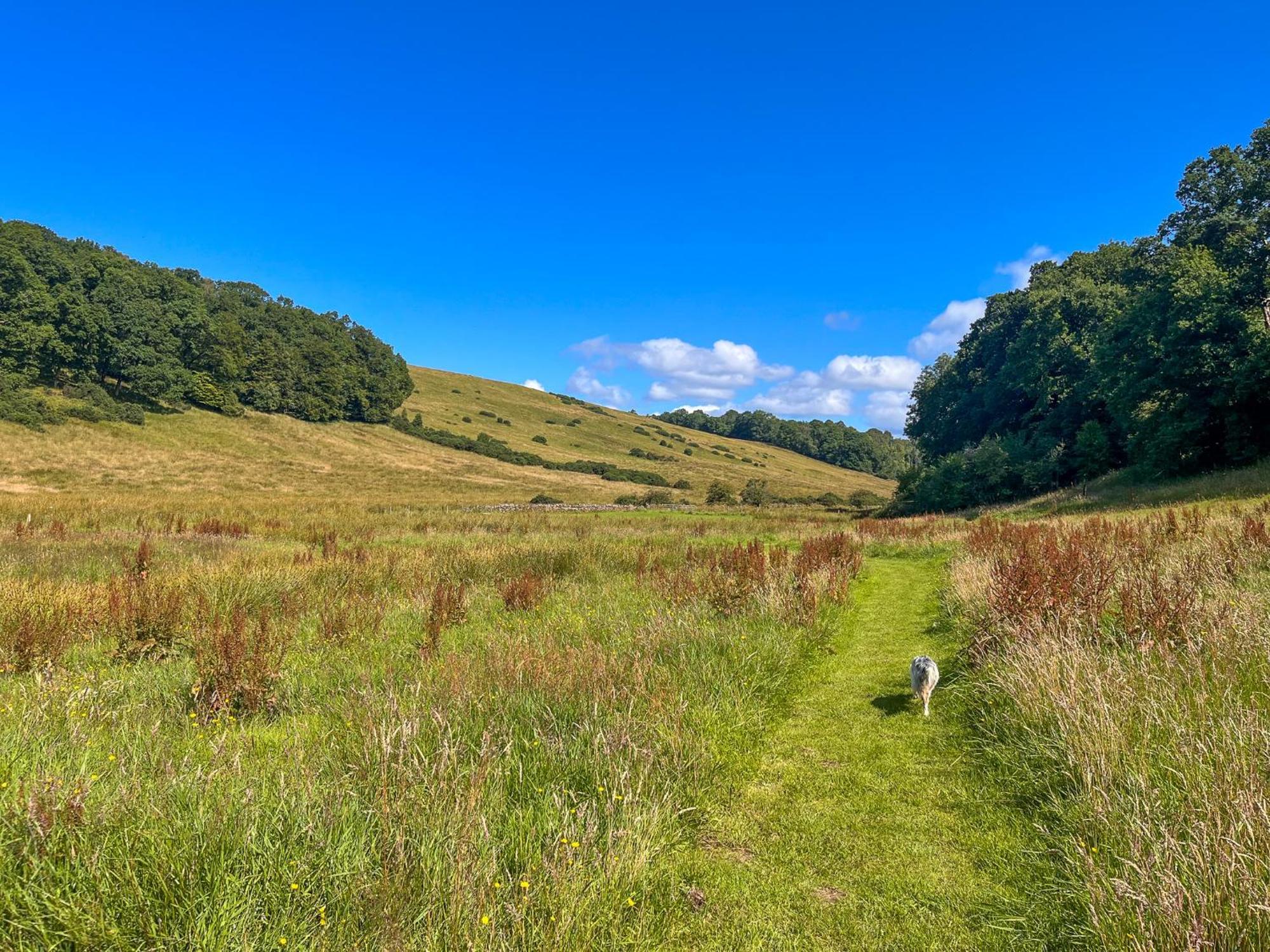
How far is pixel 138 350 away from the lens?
205 ft

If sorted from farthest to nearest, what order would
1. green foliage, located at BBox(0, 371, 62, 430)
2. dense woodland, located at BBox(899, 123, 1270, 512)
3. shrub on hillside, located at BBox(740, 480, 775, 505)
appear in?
shrub on hillside, located at BBox(740, 480, 775, 505) < green foliage, located at BBox(0, 371, 62, 430) < dense woodland, located at BBox(899, 123, 1270, 512)

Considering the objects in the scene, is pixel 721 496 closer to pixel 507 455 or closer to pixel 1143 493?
pixel 1143 493

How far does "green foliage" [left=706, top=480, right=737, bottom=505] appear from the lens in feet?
183

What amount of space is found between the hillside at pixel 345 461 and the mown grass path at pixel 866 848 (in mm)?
40040

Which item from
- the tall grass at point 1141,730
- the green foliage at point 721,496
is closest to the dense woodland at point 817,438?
the green foliage at point 721,496

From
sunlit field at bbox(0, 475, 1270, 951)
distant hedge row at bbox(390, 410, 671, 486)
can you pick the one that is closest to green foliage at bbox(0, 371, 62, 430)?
distant hedge row at bbox(390, 410, 671, 486)

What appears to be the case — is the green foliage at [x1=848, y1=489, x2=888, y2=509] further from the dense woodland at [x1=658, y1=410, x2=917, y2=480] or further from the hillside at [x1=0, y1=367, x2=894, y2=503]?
the dense woodland at [x1=658, y1=410, x2=917, y2=480]

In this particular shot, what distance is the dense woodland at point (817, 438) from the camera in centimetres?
14462

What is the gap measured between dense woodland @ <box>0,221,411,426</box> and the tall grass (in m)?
71.4

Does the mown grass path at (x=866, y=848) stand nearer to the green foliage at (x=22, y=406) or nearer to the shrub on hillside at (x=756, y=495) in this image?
the shrub on hillside at (x=756, y=495)

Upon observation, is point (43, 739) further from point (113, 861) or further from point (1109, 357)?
point (1109, 357)

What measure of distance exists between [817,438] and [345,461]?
120155 millimetres

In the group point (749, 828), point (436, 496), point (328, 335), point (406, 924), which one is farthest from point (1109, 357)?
point (328, 335)

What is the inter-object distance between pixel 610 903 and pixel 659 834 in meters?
0.76
